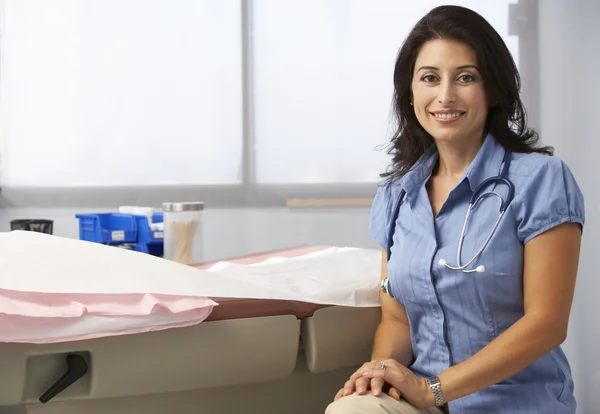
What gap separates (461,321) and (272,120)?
183cm

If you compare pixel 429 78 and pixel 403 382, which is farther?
pixel 429 78

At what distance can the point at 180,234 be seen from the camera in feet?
5.97

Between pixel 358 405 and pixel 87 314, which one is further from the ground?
pixel 87 314

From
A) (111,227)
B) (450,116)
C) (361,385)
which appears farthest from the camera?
(111,227)

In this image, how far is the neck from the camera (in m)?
1.29

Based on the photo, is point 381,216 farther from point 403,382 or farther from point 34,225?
point 34,225

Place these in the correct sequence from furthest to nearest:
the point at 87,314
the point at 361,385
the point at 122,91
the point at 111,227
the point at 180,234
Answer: the point at 122,91 → the point at 111,227 → the point at 180,234 → the point at 361,385 → the point at 87,314

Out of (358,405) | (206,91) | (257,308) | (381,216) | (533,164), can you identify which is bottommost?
(358,405)

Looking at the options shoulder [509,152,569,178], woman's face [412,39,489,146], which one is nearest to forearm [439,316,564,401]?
shoulder [509,152,569,178]

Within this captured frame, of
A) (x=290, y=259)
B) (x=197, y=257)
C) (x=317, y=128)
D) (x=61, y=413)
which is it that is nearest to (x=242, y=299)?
(x=61, y=413)

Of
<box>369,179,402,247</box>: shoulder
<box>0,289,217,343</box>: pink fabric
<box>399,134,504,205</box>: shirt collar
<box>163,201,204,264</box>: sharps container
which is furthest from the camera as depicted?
<box>163,201,204,264</box>: sharps container

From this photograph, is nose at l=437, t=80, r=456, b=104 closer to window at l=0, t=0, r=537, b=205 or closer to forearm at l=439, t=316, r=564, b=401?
forearm at l=439, t=316, r=564, b=401

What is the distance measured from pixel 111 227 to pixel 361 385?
3.29 feet

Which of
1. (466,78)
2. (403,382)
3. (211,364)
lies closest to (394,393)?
(403,382)
